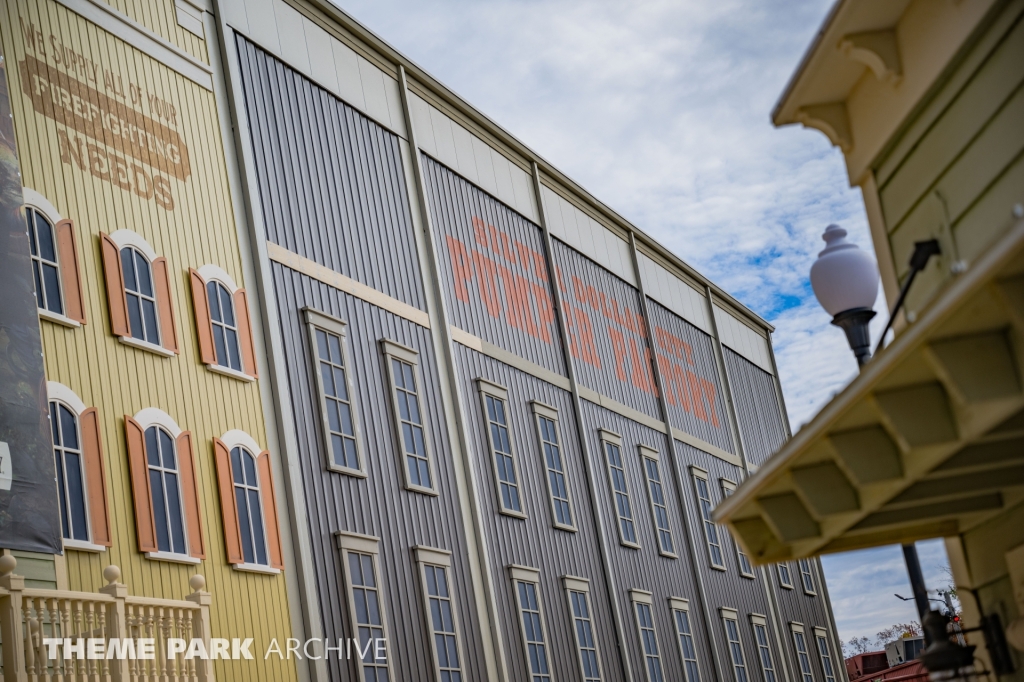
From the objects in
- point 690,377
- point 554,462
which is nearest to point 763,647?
point 690,377

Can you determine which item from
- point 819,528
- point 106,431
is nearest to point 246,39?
point 106,431

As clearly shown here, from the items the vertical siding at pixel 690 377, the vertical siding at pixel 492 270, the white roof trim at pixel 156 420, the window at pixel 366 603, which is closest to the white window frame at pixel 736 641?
the vertical siding at pixel 690 377

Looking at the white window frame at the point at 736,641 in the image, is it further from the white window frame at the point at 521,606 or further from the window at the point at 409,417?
the window at the point at 409,417

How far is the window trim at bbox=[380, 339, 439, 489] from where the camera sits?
Answer: 1554cm

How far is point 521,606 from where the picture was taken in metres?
17.1

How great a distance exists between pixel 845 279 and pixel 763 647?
20259 millimetres

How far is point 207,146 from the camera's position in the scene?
552 inches

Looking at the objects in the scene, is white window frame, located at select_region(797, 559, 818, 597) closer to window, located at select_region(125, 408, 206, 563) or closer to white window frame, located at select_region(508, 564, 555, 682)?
white window frame, located at select_region(508, 564, 555, 682)

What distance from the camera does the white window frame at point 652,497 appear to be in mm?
22266

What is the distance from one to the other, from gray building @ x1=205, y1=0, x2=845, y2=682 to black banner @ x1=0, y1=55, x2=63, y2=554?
3.53 metres

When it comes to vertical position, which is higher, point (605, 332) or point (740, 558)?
point (605, 332)

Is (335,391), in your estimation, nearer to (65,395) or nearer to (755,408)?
(65,395)

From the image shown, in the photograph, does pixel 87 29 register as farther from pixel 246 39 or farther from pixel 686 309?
pixel 686 309

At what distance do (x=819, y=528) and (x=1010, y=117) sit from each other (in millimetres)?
2250
